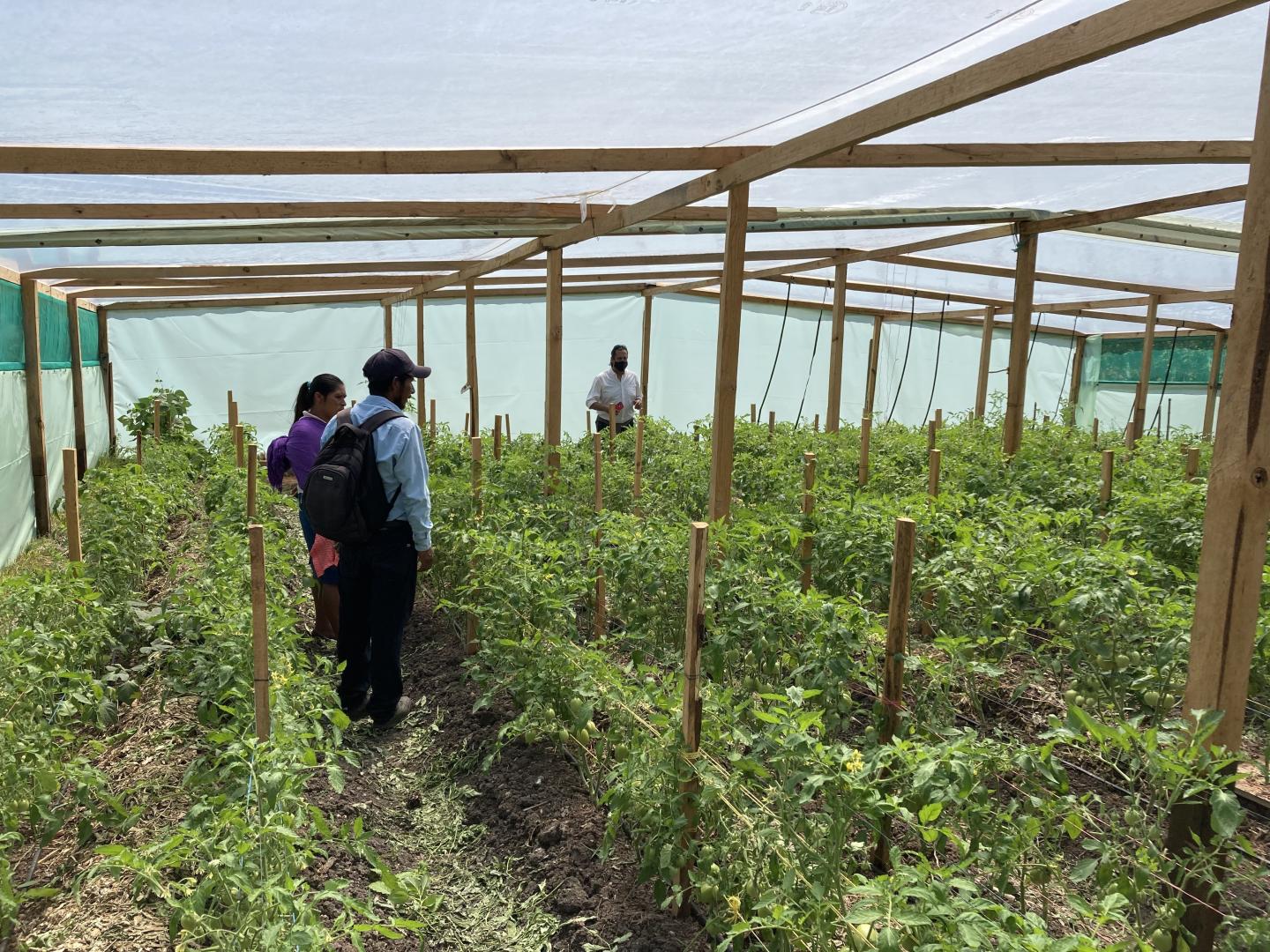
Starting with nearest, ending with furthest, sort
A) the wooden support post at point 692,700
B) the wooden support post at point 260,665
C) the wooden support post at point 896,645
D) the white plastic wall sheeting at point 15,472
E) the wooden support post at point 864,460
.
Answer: the wooden support post at point 692,700, the wooden support post at point 260,665, the wooden support post at point 896,645, the wooden support post at point 864,460, the white plastic wall sheeting at point 15,472

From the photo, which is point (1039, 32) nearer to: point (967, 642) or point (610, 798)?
point (967, 642)

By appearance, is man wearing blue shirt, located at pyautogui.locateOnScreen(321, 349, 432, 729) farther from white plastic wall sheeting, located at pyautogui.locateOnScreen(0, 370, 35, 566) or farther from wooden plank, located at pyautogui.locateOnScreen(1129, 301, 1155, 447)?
wooden plank, located at pyautogui.locateOnScreen(1129, 301, 1155, 447)

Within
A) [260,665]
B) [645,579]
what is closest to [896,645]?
[645,579]

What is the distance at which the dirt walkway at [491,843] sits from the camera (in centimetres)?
287

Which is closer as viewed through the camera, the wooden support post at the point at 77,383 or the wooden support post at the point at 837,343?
the wooden support post at the point at 837,343

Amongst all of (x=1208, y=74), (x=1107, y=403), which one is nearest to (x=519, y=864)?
(x=1208, y=74)

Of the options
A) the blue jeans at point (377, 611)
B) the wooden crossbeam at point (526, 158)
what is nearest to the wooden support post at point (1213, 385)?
the wooden crossbeam at point (526, 158)

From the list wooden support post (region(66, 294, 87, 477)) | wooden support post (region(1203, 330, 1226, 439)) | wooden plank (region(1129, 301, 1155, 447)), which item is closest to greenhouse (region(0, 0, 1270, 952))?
wooden support post (region(66, 294, 87, 477))

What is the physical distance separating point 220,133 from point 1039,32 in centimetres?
413

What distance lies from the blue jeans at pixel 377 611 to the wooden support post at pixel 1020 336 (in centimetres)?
505

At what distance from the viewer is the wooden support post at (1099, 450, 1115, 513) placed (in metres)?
5.38

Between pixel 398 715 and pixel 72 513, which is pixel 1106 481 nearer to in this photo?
pixel 398 715

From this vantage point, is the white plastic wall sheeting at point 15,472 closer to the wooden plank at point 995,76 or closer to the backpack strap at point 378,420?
the backpack strap at point 378,420

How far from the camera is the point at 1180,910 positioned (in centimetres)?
205
